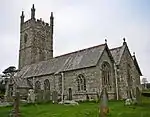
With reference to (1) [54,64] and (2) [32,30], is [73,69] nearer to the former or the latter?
(1) [54,64]

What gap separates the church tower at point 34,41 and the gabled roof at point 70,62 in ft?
31.1

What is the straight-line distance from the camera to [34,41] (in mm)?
58281

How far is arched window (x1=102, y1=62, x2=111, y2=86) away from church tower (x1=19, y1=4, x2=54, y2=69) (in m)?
26.1

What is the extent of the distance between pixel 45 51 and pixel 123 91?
29.2 m

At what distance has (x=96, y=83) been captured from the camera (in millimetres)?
32656

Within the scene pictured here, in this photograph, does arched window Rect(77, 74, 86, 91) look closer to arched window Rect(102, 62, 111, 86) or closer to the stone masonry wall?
arched window Rect(102, 62, 111, 86)

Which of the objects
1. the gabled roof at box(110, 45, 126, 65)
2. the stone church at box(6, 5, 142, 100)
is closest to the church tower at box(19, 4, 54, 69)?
the stone church at box(6, 5, 142, 100)

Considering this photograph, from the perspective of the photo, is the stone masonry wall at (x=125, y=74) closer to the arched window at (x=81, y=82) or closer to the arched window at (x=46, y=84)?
the arched window at (x=81, y=82)

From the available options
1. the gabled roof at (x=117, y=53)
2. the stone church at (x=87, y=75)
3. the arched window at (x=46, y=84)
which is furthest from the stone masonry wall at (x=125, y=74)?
the arched window at (x=46, y=84)

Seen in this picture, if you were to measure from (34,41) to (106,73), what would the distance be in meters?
28.3

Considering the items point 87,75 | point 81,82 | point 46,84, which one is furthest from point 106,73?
point 46,84

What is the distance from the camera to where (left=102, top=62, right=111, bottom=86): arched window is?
34.2 metres

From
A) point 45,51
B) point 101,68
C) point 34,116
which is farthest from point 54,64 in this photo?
point 34,116

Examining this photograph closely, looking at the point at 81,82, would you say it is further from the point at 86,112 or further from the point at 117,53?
the point at 86,112
